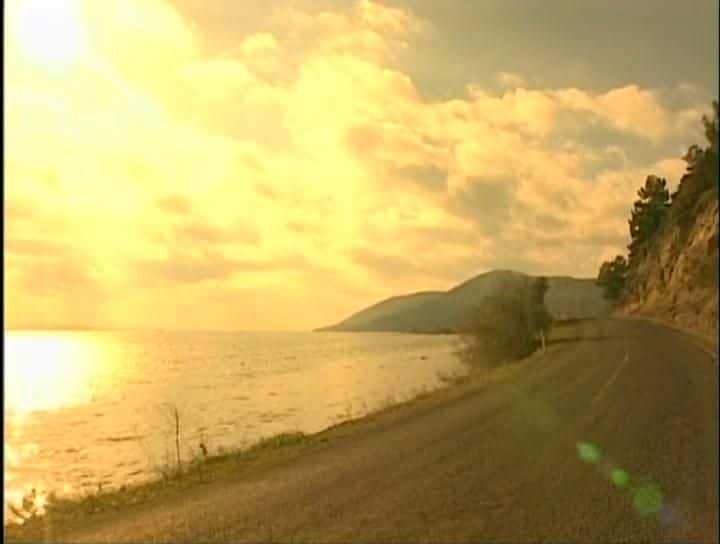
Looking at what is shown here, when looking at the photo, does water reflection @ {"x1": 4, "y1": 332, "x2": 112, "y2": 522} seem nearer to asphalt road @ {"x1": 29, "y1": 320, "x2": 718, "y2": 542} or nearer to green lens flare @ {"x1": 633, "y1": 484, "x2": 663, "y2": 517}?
asphalt road @ {"x1": 29, "y1": 320, "x2": 718, "y2": 542}

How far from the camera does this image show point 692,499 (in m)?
9.07

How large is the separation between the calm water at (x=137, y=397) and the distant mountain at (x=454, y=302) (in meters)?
1.14

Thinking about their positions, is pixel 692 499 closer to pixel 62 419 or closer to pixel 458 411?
pixel 62 419

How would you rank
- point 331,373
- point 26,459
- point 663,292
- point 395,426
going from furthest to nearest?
point 331,373 → point 395,426 → point 26,459 → point 663,292

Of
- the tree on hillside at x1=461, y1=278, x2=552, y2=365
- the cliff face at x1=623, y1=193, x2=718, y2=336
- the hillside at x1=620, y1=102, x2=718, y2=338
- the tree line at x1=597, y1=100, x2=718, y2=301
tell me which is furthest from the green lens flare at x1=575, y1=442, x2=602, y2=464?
the tree line at x1=597, y1=100, x2=718, y2=301

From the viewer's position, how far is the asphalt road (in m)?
8.92

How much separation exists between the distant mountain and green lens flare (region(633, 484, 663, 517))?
4.84 metres

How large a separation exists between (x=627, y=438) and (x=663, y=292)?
27.6 ft

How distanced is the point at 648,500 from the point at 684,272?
18.9 ft

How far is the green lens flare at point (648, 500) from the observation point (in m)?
9.10

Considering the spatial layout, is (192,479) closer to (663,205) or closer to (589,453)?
(589,453)

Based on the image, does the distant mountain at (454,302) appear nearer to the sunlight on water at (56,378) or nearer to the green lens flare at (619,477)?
the sunlight on water at (56,378)

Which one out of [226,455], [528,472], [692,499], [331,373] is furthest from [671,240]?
[331,373]

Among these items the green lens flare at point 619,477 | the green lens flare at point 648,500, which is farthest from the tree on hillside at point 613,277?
the green lens flare at point 619,477
